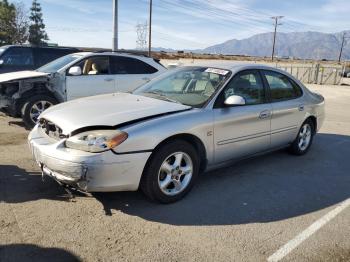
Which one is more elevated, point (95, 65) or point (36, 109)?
point (95, 65)

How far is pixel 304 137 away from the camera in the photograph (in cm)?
661

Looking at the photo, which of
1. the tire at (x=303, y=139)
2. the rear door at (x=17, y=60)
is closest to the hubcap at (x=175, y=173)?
the tire at (x=303, y=139)

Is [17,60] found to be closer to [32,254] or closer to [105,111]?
[105,111]

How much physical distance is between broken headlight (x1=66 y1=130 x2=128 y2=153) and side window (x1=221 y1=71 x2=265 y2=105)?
161 cm

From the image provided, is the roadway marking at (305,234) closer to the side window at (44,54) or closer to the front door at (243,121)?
the front door at (243,121)

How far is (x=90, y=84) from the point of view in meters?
8.35

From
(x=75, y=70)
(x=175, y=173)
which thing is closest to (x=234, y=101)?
(x=175, y=173)

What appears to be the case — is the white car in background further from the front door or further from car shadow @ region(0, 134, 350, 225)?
the front door

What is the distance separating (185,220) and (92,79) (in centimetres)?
527

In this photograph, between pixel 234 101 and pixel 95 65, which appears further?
pixel 95 65

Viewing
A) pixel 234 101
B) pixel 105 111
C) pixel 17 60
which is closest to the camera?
pixel 105 111

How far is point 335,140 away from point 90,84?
5.33 meters

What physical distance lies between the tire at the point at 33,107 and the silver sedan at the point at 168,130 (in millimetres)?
3243

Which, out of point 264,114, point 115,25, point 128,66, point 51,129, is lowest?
point 51,129
